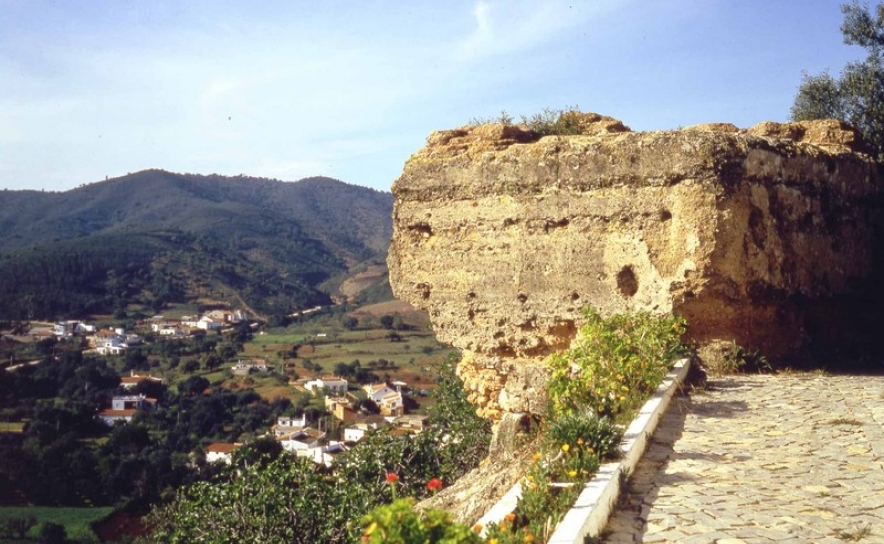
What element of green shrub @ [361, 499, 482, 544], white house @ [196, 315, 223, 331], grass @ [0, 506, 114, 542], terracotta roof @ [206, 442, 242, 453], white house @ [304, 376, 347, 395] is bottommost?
grass @ [0, 506, 114, 542]

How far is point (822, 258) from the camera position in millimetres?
8938

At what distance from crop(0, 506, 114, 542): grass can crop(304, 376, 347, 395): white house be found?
670 inches

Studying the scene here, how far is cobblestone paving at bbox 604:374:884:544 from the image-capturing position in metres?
3.98

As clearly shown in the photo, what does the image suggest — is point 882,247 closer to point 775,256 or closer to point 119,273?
point 775,256

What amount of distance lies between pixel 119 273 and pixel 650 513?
8355 centimetres

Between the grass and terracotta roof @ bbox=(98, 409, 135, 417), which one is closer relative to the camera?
the grass

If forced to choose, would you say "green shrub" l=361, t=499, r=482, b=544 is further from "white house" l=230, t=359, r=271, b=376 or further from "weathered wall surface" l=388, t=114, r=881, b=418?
"white house" l=230, t=359, r=271, b=376

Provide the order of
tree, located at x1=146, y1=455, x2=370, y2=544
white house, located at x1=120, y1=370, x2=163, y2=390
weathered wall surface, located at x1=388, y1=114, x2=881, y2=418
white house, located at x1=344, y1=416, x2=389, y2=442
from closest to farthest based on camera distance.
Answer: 1. weathered wall surface, located at x1=388, y1=114, x2=881, y2=418
2. tree, located at x1=146, y1=455, x2=370, y2=544
3. white house, located at x1=344, y1=416, x2=389, y2=442
4. white house, located at x1=120, y1=370, x2=163, y2=390

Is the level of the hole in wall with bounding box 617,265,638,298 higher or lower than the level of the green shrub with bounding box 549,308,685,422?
higher

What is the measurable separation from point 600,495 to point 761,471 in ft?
4.74

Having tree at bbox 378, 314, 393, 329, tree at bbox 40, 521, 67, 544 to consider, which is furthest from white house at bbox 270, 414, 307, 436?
tree at bbox 378, 314, 393, 329

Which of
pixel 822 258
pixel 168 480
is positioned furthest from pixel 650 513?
pixel 168 480

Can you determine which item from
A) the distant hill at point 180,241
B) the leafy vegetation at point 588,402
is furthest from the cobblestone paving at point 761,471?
the distant hill at point 180,241

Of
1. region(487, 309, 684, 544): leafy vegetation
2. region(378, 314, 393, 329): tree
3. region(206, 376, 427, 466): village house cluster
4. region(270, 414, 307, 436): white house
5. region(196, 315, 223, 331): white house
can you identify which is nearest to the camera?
region(487, 309, 684, 544): leafy vegetation
